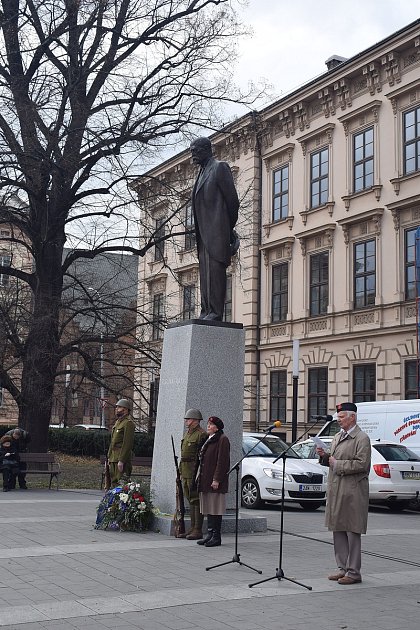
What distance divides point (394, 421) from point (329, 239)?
12692 mm

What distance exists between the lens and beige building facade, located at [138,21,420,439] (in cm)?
2917

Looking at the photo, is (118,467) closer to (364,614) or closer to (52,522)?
(52,522)

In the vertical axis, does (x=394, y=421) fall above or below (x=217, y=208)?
below

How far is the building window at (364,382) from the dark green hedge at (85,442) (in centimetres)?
868

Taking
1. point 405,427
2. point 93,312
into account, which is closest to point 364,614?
point 405,427

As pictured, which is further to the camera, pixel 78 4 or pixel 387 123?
pixel 387 123

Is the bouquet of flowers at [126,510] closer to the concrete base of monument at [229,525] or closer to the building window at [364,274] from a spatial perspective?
the concrete base of monument at [229,525]

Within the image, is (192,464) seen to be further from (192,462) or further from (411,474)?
(411,474)

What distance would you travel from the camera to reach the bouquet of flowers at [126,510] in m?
12.0

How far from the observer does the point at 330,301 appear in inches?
1297

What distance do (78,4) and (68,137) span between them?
3240mm

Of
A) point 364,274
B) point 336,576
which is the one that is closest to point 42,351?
point 336,576

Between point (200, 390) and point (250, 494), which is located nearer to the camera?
point (200, 390)

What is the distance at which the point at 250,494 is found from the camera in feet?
58.7
